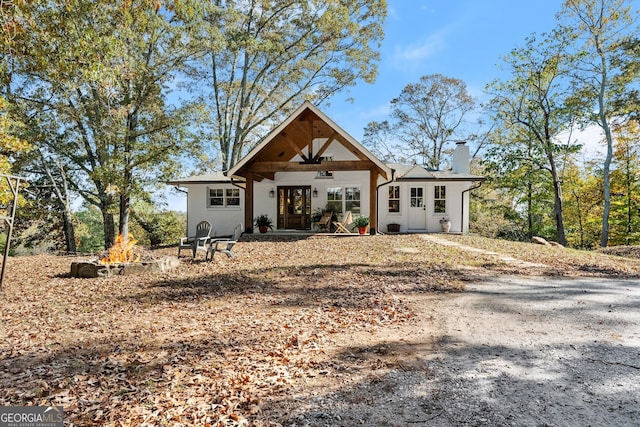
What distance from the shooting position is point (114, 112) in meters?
14.2

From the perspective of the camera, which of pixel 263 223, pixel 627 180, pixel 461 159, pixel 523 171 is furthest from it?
pixel 627 180

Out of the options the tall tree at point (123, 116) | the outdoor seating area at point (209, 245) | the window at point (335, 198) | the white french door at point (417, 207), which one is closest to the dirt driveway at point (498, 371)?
the outdoor seating area at point (209, 245)

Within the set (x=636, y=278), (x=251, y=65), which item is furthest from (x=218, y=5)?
(x=636, y=278)

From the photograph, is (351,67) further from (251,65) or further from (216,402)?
(216,402)

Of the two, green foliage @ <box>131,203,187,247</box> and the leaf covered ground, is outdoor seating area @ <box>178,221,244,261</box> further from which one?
green foliage @ <box>131,203,187,247</box>

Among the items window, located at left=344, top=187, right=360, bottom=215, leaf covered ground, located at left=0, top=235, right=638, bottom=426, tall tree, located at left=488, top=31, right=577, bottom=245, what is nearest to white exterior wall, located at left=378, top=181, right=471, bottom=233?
window, located at left=344, top=187, right=360, bottom=215

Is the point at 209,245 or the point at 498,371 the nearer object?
A: the point at 498,371

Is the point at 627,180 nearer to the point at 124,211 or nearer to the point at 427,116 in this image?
the point at 427,116

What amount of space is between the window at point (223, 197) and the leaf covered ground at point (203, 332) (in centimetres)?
917

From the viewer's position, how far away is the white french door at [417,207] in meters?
17.0

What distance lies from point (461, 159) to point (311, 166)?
9313 mm

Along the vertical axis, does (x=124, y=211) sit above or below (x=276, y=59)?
below

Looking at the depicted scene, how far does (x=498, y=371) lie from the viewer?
3.07m

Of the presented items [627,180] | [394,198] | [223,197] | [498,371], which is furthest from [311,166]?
[627,180]
